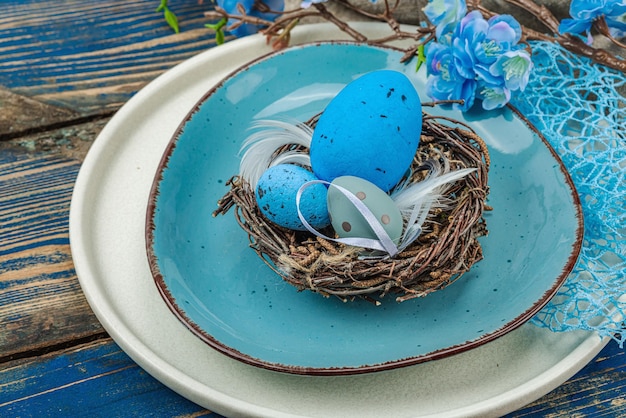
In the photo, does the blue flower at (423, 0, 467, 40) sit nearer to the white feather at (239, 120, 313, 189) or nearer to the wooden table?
the white feather at (239, 120, 313, 189)

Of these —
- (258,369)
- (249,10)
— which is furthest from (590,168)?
(249,10)

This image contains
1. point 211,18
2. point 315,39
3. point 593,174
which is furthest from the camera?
point 211,18

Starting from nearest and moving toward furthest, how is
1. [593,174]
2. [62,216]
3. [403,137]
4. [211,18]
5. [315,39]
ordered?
[403,137] → [593,174] → [62,216] → [315,39] → [211,18]

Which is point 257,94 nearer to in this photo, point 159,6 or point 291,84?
point 291,84

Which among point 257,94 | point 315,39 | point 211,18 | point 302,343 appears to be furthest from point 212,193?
point 211,18

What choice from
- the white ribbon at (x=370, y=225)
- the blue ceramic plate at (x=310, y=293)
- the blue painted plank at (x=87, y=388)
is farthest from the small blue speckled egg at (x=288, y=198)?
the blue painted plank at (x=87, y=388)

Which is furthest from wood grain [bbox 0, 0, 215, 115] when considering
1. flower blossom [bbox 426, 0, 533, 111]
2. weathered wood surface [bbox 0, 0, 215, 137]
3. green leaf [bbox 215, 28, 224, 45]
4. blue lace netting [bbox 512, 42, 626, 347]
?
blue lace netting [bbox 512, 42, 626, 347]

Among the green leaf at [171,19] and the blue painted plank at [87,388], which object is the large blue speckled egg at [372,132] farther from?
the green leaf at [171,19]
